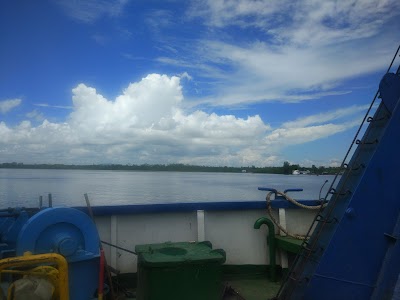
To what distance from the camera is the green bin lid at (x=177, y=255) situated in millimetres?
2713

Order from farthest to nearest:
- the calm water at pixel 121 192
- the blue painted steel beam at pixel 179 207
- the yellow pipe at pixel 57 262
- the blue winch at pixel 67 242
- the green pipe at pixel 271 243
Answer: the calm water at pixel 121 192 < the green pipe at pixel 271 243 < the blue painted steel beam at pixel 179 207 < the blue winch at pixel 67 242 < the yellow pipe at pixel 57 262

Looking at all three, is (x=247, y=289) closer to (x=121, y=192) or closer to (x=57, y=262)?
(x=57, y=262)

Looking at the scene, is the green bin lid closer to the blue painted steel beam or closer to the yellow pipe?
the yellow pipe

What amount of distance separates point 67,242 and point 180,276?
90 cm

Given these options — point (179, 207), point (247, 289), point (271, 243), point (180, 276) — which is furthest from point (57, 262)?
point (271, 243)

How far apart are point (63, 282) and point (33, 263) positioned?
24cm

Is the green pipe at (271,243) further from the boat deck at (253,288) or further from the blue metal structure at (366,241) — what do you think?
the blue metal structure at (366,241)

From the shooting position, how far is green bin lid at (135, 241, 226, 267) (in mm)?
2713

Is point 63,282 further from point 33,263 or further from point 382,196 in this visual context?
point 382,196

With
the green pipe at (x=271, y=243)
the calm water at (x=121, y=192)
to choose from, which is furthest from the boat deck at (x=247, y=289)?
the calm water at (x=121, y=192)

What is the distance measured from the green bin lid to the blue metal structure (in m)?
0.72

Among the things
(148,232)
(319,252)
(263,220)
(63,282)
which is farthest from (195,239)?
(63,282)

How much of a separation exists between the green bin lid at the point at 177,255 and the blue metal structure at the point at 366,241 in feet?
2.37

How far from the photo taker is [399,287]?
2.67 meters
